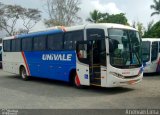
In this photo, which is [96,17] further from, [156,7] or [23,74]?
[23,74]

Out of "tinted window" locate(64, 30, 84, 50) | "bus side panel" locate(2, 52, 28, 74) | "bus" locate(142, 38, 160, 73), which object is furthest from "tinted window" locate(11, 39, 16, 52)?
"bus" locate(142, 38, 160, 73)

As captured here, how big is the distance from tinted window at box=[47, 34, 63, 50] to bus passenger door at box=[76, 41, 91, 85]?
72.1 inches

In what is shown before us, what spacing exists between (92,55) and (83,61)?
59 centimetres

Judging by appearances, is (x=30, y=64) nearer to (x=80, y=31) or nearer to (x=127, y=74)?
(x=80, y=31)

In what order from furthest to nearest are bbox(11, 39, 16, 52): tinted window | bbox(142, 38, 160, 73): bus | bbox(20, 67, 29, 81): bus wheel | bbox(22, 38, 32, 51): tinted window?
1. bbox(11, 39, 16, 52): tinted window
2. bbox(142, 38, 160, 73): bus
3. bbox(20, 67, 29, 81): bus wheel
4. bbox(22, 38, 32, 51): tinted window

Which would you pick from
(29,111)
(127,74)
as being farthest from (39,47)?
(29,111)

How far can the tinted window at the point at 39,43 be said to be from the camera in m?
18.1

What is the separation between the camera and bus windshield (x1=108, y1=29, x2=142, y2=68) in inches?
532

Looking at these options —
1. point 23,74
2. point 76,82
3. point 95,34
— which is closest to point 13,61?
point 23,74

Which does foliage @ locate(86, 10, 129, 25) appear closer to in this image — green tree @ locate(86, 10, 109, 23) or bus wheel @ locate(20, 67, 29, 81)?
green tree @ locate(86, 10, 109, 23)

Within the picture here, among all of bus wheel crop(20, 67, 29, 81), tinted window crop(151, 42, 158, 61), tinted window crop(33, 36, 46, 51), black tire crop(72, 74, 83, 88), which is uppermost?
tinted window crop(33, 36, 46, 51)

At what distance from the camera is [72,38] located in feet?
51.6

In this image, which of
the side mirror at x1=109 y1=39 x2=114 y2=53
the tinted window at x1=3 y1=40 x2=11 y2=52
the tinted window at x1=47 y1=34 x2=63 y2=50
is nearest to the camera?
the side mirror at x1=109 y1=39 x2=114 y2=53

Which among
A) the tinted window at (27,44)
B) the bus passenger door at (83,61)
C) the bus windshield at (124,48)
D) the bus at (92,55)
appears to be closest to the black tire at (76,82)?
the bus at (92,55)
